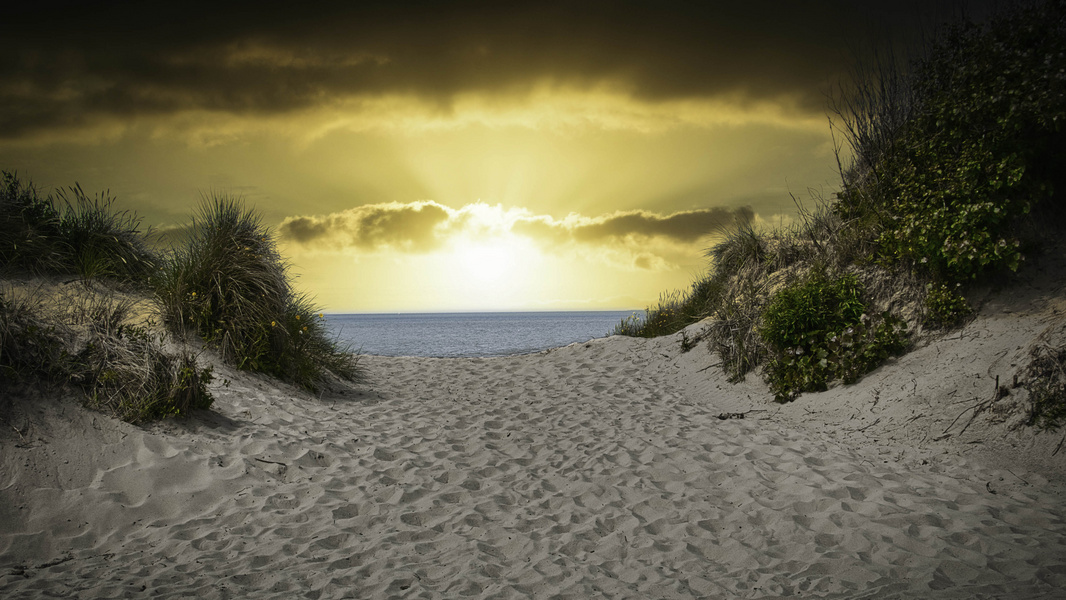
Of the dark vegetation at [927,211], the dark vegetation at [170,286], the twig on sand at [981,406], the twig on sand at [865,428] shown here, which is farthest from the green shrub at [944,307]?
the dark vegetation at [170,286]

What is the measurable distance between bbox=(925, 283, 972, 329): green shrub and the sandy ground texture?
22cm

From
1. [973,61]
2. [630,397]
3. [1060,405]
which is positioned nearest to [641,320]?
[630,397]

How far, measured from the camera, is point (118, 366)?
18.5 ft

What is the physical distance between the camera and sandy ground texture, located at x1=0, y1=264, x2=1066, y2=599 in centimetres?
359

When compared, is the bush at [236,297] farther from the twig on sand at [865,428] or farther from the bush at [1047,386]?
the bush at [1047,386]

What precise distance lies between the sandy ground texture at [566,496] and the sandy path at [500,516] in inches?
0.8

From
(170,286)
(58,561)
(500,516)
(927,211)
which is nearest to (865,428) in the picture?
(927,211)

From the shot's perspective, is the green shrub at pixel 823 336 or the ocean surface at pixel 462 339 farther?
the ocean surface at pixel 462 339

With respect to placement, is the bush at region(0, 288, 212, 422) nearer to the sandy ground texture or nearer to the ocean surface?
the sandy ground texture

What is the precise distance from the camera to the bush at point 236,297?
7945 mm

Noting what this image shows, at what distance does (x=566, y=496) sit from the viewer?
500 centimetres

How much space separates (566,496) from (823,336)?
4.99 m

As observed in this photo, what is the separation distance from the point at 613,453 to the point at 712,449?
1088 mm

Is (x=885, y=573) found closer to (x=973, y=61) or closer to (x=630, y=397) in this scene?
(x=630, y=397)
